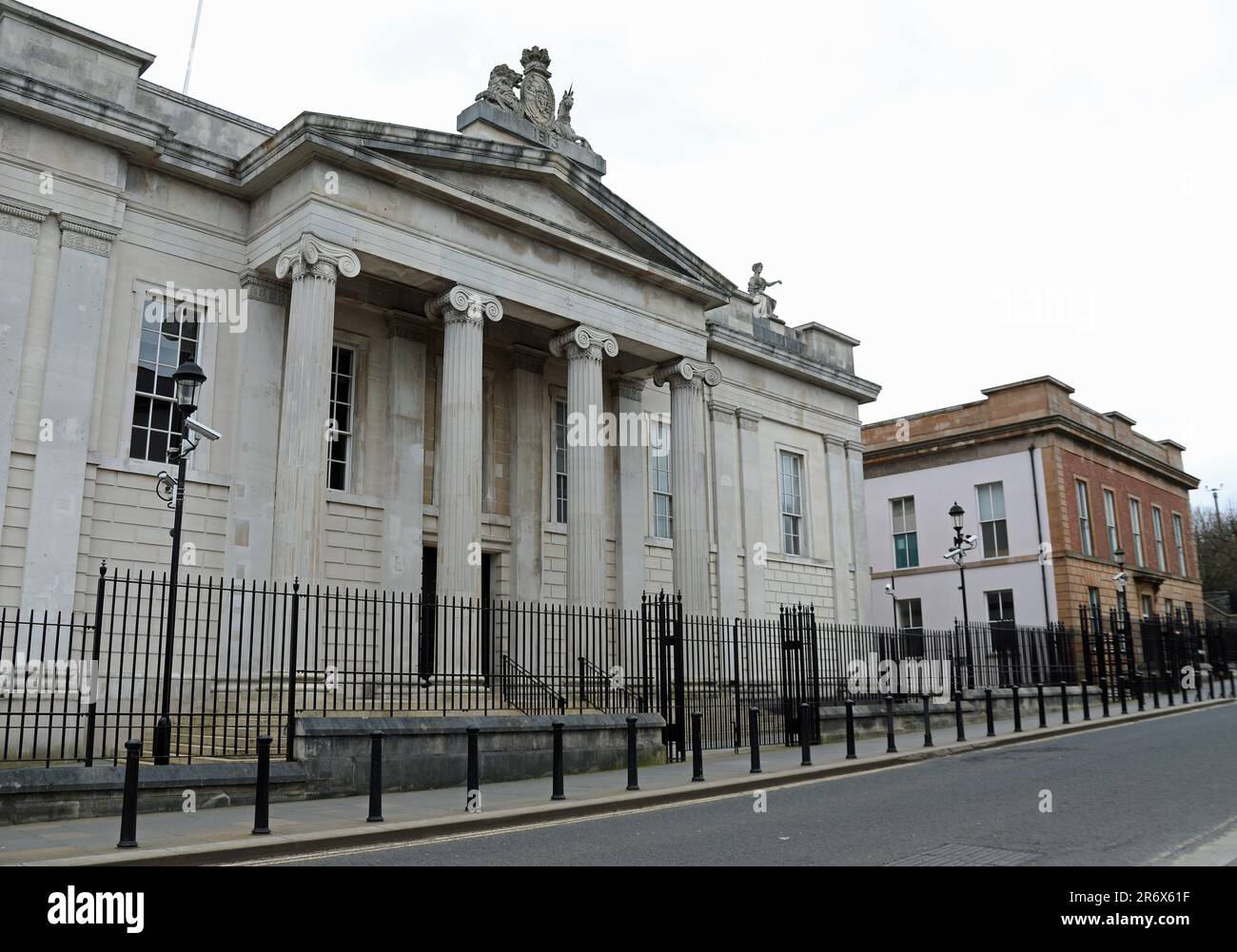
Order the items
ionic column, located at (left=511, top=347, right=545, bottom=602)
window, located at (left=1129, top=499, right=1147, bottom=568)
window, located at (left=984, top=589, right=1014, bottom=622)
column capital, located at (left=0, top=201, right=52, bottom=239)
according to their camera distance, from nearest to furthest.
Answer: column capital, located at (left=0, top=201, right=52, bottom=239), ionic column, located at (left=511, top=347, right=545, bottom=602), window, located at (left=984, top=589, right=1014, bottom=622), window, located at (left=1129, top=499, right=1147, bottom=568)

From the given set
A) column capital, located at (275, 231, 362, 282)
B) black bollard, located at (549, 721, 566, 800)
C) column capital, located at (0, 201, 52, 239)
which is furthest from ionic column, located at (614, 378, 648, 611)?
column capital, located at (0, 201, 52, 239)

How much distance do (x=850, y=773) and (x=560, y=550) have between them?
9.47 m

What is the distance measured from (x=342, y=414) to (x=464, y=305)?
3151 mm

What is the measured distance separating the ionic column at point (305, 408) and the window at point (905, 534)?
96.9 feet

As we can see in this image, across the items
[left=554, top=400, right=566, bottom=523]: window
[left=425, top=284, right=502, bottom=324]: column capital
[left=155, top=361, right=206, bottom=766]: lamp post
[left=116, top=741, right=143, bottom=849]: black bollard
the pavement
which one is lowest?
the pavement

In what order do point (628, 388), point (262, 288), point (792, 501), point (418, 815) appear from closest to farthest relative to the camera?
1. point (418, 815)
2. point (262, 288)
3. point (628, 388)
4. point (792, 501)

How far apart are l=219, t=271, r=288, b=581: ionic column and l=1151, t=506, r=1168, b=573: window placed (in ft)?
132

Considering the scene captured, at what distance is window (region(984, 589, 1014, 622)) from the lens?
38.4 m

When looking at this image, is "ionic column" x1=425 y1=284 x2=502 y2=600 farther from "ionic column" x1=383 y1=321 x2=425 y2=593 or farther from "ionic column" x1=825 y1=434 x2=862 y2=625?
"ionic column" x1=825 y1=434 x2=862 y2=625

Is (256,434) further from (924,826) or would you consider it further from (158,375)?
(924,826)

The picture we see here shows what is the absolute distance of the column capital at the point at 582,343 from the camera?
69.2 feet

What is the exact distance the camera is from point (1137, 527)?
43.9 meters

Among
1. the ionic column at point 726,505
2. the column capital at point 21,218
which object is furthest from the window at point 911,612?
the column capital at point 21,218

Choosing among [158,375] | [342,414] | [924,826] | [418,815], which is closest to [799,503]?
[342,414]
